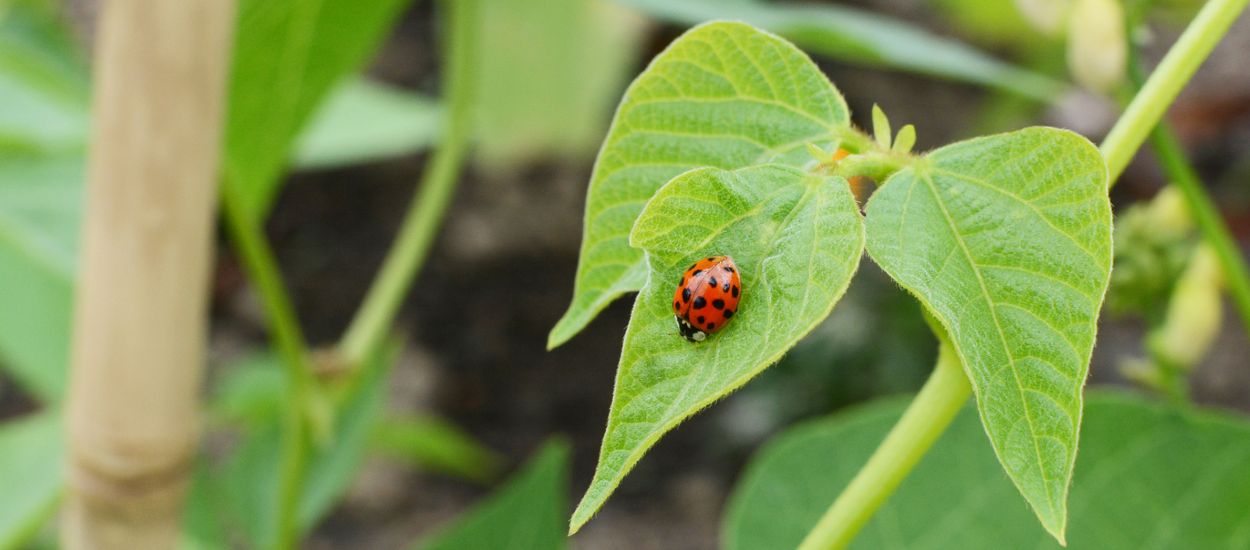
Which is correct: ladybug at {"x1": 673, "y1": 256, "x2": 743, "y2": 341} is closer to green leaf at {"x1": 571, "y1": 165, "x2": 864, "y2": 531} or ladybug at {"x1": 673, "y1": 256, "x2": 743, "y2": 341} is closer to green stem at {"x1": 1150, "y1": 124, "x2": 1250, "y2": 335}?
green leaf at {"x1": 571, "y1": 165, "x2": 864, "y2": 531}

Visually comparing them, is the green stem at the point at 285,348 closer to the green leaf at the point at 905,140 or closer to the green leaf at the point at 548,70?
the green leaf at the point at 905,140

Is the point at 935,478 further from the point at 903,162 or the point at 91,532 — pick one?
the point at 91,532

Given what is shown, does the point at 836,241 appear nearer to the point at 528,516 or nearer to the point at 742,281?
the point at 742,281

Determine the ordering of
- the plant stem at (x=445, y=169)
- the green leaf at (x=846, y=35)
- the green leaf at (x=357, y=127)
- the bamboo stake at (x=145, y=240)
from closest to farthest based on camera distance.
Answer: the bamboo stake at (x=145, y=240)
the green leaf at (x=846, y=35)
the plant stem at (x=445, y=169)
the green leaf at (x=357, y=127)

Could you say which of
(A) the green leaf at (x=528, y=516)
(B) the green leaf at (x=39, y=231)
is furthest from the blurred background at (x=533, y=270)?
(A) the green leaf at (x=528, y=516)

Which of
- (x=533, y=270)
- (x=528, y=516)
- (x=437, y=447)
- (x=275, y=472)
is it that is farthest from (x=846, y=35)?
Answer: (x=533, y=270)

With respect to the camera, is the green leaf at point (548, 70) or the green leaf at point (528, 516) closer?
the green leaf at point (528, 516)

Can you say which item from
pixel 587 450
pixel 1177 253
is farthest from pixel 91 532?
pixel 587 450
